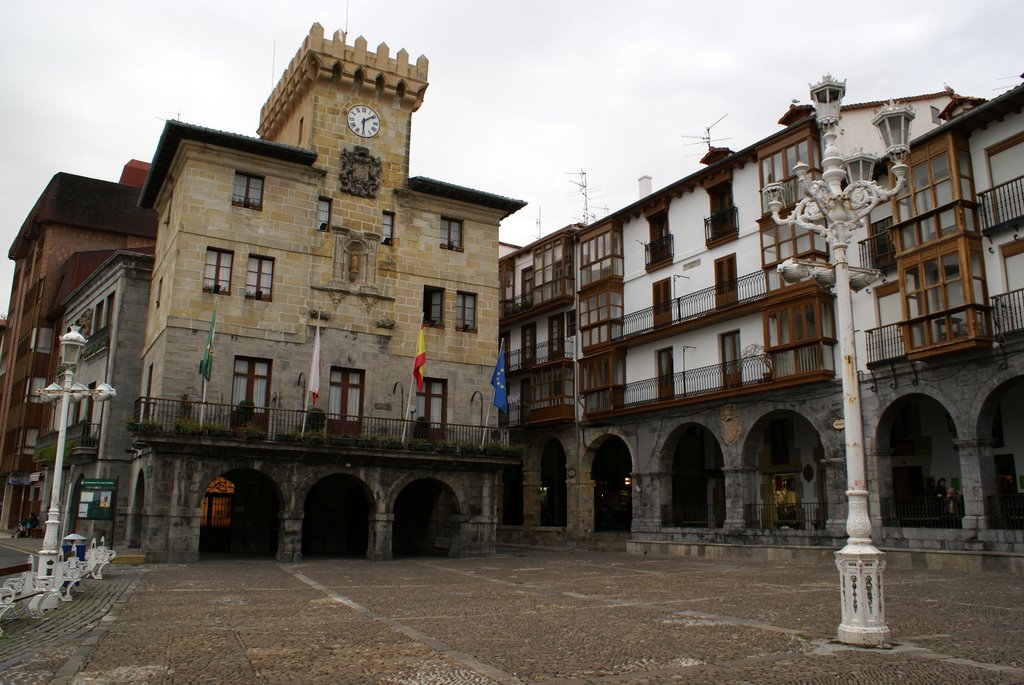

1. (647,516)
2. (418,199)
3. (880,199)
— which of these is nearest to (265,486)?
(418,199)

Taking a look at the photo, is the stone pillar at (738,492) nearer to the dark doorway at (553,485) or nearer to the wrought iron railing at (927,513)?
the wrought iron railing at (927,513)

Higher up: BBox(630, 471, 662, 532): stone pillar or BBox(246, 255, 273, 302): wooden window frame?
BBox(246, 255, 273, 302): wooden window frame

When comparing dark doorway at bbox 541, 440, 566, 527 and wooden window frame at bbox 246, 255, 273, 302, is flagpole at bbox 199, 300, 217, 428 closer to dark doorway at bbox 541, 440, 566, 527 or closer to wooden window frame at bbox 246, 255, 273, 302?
wooden window frame at bbox 246, 255, 273, 302

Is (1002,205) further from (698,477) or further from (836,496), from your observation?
(698,477)

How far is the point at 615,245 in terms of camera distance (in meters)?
36.3

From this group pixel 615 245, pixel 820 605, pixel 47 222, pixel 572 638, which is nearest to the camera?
pixel 572 638

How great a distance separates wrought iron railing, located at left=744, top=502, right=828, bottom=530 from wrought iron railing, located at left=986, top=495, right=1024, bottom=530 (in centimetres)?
608

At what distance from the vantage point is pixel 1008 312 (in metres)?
→ 22.0

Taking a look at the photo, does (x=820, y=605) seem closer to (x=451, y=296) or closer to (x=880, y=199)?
(x=880, y=199)

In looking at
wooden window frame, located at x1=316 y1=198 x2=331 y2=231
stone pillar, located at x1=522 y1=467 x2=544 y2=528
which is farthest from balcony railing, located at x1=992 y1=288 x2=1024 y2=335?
wooden window frame, located at x1=316 y1=198 x2=331 y2=231

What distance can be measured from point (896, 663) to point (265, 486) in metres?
25.4

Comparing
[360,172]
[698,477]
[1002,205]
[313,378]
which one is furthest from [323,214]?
[1002,205]

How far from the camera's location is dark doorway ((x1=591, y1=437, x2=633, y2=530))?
4059 cm

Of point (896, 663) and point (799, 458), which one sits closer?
point (896, 663)
